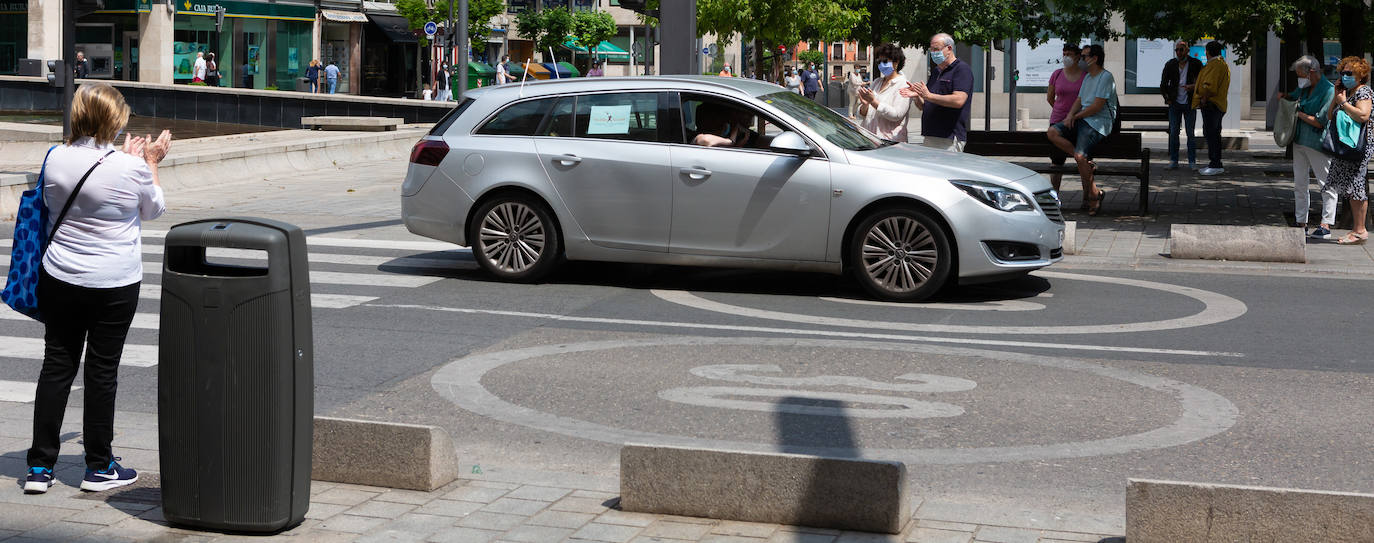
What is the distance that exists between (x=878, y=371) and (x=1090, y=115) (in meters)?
8.36

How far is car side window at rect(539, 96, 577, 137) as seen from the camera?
10.9 meters

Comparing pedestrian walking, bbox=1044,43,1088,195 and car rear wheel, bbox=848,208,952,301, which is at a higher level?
pedestrian walking, bbox=1044,43,1088,195

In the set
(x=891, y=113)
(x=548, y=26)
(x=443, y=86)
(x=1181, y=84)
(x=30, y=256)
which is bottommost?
(x=30, y=256)

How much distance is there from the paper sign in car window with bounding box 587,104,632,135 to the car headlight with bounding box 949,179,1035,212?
2.28 metres

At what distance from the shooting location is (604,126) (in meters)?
10.8

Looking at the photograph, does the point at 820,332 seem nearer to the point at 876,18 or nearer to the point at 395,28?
the point at 876,18

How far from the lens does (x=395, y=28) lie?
211 ft

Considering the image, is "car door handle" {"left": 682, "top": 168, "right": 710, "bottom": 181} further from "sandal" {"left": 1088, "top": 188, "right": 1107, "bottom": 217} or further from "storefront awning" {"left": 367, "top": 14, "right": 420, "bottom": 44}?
"storefront awning" {"left": 367, "top": 14, "right": 420, "bottom": 44}

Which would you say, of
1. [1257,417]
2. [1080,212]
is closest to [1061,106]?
[1080,212]

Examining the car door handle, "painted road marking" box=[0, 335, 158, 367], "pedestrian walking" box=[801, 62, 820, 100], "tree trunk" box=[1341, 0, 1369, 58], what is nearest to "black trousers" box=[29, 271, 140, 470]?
"painted road marking" box=[0, 335, 158, 367]

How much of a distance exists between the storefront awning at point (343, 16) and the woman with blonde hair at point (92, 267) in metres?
57.0

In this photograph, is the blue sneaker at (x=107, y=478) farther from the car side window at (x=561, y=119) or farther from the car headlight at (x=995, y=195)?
the car headlight at (x=995, y=195)

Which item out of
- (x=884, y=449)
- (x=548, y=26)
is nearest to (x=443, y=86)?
(x=548, y=26)

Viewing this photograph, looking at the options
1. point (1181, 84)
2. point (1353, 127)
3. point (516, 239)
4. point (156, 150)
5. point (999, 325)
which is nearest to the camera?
point (156, 150)
